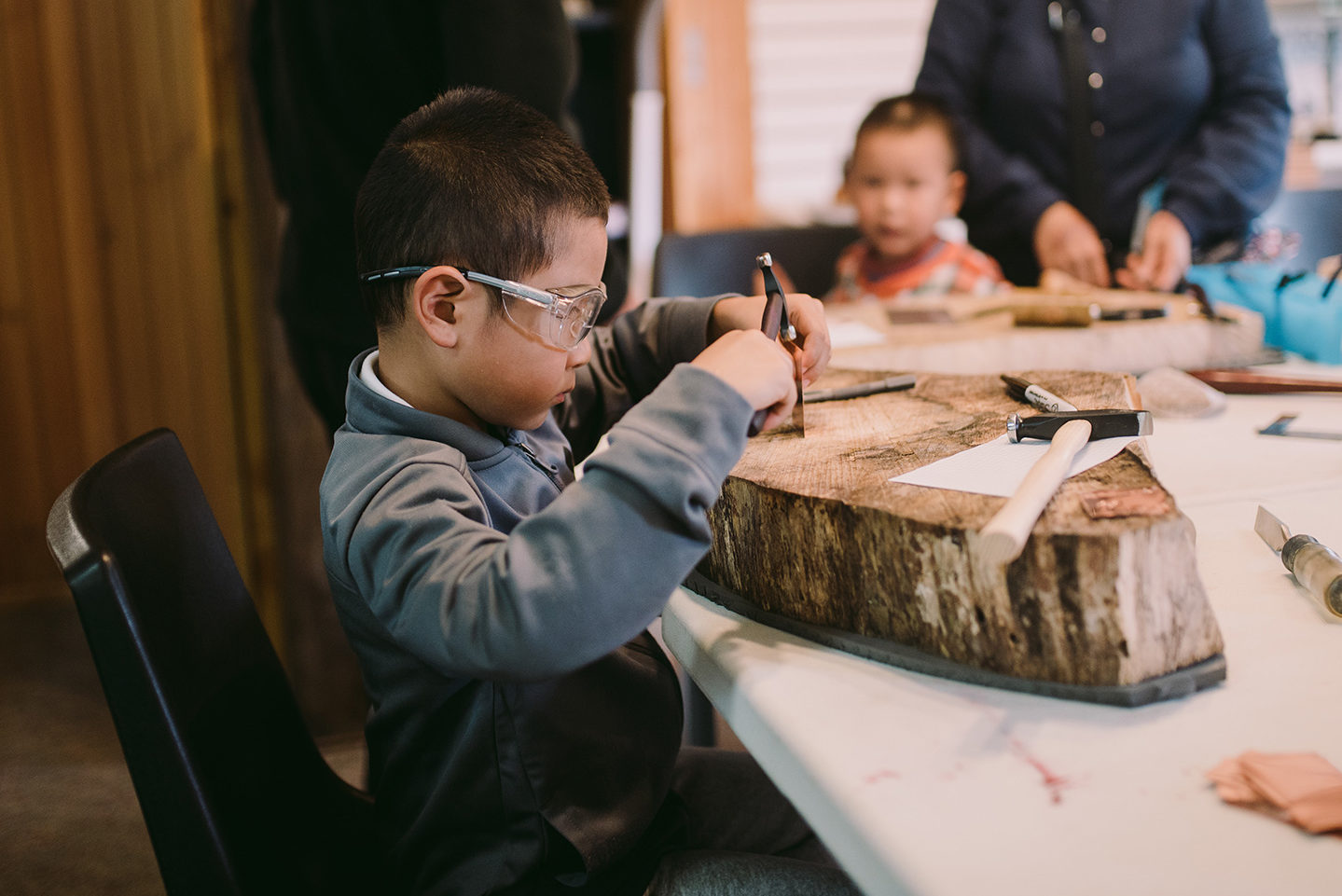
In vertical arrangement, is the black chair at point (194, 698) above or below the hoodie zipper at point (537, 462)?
below

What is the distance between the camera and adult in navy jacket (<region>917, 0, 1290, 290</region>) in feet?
7.29

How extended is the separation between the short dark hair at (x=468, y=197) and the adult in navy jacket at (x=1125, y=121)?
168cm

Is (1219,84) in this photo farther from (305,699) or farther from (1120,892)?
(305,699)

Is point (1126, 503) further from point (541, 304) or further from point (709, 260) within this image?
point (709, 260)

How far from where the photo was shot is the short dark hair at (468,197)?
2.64 ft

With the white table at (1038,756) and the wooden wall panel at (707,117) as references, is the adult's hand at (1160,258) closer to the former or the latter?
the white table at (1038,756)

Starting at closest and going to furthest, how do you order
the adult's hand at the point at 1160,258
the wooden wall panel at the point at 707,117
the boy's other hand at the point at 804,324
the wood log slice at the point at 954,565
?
1. the wood log slice at the point at 954,565
2. the boy's other hand at the point at 804,324
3. the adult's hand at the point at 1160,258
4. the wooden wall panel at the point at 707,117

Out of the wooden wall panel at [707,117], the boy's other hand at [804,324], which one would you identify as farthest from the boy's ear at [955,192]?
the boy's other hand at [804,324]

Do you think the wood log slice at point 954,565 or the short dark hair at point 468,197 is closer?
the wood log slice at point 954,565

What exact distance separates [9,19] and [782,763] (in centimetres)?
271

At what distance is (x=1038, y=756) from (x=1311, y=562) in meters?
0.35

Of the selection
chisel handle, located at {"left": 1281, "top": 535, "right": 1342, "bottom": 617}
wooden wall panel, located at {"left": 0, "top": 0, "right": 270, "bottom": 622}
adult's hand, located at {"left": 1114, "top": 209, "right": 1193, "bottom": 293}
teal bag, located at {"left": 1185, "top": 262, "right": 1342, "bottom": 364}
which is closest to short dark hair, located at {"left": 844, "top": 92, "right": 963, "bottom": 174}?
adult's hand, located at {"left": 1114, "top": 209, "right": 1193, "bottom": 293}

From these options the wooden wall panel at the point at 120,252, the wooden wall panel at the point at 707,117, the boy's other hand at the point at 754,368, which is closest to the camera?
the boy's other hand at the point at 754,368

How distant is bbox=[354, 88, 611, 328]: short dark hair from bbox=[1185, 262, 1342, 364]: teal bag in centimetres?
133
